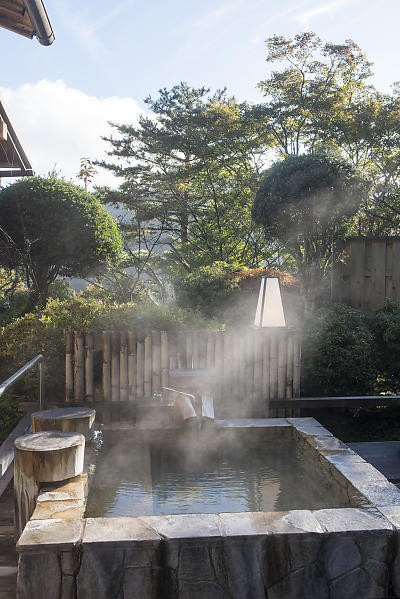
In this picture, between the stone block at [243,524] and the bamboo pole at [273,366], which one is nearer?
the stone block at [243,524]

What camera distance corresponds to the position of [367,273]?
9.52 meters

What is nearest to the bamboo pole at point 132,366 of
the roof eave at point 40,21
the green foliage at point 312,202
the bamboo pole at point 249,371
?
the bamboo pole at point 249,371

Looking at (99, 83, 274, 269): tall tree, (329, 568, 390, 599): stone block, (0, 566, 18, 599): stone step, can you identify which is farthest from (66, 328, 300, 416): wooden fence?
(99, 83, 274, 269): tall tree

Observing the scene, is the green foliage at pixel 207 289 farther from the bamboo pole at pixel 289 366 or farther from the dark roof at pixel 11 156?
the dark roof at pixel 11 156

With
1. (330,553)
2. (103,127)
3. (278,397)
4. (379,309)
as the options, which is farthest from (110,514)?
(103,127)

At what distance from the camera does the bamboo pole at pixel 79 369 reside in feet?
18.2

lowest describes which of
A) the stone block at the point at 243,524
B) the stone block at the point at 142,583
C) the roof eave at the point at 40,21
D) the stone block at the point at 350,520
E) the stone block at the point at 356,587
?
the stone block at the point at 356,587

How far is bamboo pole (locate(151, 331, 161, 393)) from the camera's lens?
5707 millimetres

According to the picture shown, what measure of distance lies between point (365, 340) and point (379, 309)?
4.96 ft

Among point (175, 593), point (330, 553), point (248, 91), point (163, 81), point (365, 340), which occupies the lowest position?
point (175, 593)

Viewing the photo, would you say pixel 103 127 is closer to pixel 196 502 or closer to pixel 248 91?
pixel 248 91

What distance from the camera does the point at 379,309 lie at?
8062 millimetres

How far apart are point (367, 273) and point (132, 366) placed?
5.88 m

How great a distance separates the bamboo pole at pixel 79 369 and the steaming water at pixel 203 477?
0.98m
